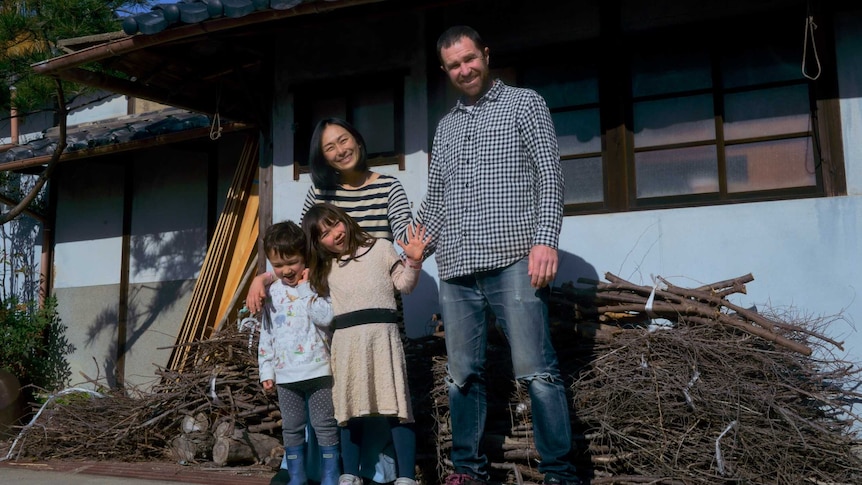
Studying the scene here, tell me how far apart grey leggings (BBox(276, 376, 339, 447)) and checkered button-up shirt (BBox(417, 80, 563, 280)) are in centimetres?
100

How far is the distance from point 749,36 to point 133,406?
5150 mm

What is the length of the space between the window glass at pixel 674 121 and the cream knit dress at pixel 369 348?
2332 millimetres

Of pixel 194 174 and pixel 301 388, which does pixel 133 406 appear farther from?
pixel 194 174

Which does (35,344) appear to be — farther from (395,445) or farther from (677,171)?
(677,171)

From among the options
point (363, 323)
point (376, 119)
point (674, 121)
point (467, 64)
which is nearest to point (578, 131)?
point (674, 121)

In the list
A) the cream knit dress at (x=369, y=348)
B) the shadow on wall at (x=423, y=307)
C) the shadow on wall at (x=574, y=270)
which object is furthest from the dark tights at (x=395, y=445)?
the shadow on wall at (x=574, y=270)

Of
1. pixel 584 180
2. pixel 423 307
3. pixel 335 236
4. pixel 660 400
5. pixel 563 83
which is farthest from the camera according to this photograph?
pixel 423 307

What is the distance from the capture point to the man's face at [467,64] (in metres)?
3.70

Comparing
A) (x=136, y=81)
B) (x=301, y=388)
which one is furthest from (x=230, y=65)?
(x=301, y=388)

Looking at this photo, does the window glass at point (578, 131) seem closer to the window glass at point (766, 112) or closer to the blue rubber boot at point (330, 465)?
the window glass at point (766, 112)

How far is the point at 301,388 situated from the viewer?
428 cm

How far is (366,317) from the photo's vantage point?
399 centimetres

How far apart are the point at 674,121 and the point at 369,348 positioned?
2824 mm

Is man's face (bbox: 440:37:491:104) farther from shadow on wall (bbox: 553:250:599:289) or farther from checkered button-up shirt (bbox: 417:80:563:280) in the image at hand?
shadow on wall (bbox: 553:250:599:289)
